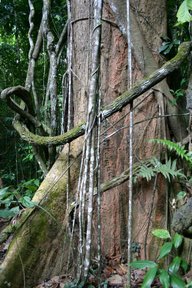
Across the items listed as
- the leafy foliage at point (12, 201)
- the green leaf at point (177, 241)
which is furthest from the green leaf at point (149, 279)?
the leafy foliage at point (12, 201)

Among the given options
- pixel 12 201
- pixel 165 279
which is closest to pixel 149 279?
pixel 165 279

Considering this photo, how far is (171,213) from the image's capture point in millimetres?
2701

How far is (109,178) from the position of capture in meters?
2.77

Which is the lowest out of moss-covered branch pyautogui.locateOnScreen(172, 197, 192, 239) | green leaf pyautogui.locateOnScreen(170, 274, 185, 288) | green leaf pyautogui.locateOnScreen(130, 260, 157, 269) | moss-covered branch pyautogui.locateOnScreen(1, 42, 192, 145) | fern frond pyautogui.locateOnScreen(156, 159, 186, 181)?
green leaf pyautogui.locateOnScreen(170, 274, 185, 288)

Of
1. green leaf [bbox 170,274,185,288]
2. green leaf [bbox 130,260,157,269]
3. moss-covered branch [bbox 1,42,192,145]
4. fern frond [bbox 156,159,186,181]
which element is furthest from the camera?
fern frond [bbox 156,159,186,181]

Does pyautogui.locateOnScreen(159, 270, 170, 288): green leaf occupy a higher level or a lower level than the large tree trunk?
lower

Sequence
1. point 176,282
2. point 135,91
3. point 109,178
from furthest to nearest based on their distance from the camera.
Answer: point 109,178 < point 135,91 < point 176,282

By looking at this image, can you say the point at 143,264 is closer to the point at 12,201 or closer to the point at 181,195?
the point at 181,195

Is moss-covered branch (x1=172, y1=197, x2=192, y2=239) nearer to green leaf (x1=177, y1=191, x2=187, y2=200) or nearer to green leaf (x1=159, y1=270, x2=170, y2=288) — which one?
green leaf (x1=159, y1=270, x2=170, y2=288)

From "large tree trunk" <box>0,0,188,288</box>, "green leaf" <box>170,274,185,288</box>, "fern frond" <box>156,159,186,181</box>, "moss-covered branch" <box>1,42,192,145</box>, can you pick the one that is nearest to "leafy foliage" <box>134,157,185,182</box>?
"fern frond" <box>156,159,186,181</box>

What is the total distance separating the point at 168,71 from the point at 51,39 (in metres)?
1.40

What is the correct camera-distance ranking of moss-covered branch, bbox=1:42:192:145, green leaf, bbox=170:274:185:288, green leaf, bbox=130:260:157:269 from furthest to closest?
1. moss-covered branch, bbox=1:42:192:145
2. green leaf, bbox=130:260:157:269
3. green leaf, bbox=170:274:185:288

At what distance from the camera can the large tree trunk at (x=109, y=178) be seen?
2629mm

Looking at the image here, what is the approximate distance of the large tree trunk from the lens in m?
2.63
